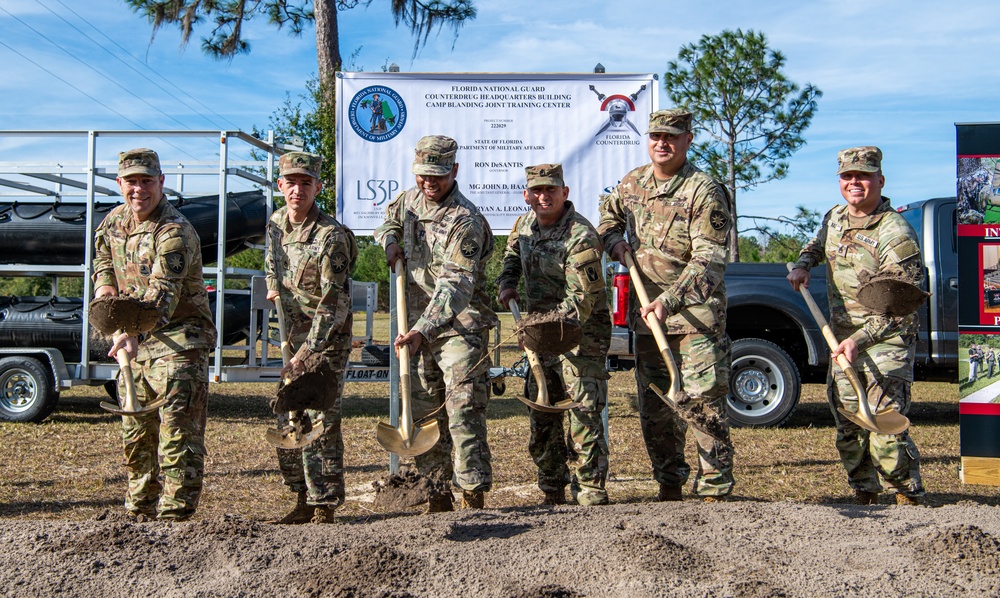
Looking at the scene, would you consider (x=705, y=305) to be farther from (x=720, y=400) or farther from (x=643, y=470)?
(x=643, y=470)

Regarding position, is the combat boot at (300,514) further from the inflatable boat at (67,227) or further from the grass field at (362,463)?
the inflatable boat at (67,227)

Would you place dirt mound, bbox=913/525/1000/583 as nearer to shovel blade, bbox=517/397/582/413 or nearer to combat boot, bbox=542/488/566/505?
shovel blade, bbox=517/397/582/413

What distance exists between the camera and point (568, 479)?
4996 millimetres

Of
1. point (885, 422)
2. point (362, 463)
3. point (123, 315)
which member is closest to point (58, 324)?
point (362, 463)

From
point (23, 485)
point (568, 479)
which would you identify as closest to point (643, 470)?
point (568, 479)

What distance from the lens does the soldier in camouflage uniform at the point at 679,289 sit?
452 centimetres

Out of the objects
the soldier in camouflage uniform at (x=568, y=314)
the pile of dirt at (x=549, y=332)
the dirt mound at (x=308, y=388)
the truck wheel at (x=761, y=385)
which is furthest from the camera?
the truck wheel at (x=761, y=385)

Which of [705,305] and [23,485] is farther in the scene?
[23,485]

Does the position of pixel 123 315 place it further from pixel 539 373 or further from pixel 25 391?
pixel 25 391

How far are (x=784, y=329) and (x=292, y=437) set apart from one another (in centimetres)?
566

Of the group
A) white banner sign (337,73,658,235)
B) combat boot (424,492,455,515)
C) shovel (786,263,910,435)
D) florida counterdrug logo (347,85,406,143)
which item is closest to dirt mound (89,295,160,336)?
combat boot (424,492,455,515)

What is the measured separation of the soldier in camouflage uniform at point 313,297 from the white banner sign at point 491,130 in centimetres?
141

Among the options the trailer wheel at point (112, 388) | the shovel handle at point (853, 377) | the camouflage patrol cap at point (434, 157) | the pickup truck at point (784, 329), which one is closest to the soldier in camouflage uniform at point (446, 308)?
the camouflage patrol cap at point (434, 157)

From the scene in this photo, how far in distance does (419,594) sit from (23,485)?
4.14m
